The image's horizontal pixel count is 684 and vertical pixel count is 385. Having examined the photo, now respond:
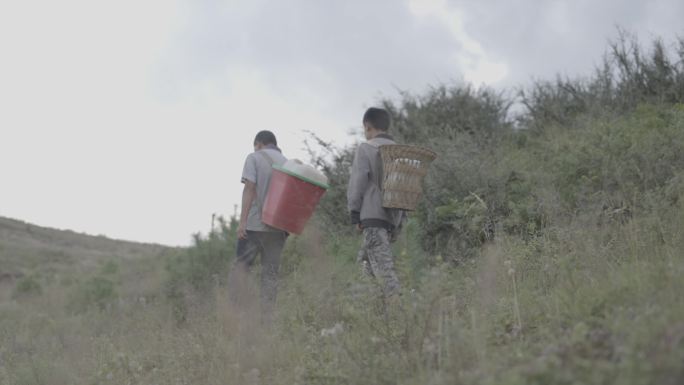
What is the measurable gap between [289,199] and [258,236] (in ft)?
1.75

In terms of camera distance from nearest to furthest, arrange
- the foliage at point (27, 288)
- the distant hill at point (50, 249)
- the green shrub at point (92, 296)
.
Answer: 1. the green shrub at point (92, 296)
2. the foliage at point (27, 288)
3. the distant hill at point (50, 249)

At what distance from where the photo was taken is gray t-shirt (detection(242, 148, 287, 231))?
6.75 metres

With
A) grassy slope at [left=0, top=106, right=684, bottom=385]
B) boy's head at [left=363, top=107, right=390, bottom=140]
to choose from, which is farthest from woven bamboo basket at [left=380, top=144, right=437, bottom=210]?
grassy slope at [left=0, top=106, right=684, bottom=385]

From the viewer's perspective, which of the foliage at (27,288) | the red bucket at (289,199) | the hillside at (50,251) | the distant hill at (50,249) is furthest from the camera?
the distant hill at (50,249)

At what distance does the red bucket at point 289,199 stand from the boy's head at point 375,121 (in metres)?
0.65

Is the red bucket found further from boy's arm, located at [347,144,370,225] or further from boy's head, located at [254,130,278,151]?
boy's head, located at [254,130,278,151]

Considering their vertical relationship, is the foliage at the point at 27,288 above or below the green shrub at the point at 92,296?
above

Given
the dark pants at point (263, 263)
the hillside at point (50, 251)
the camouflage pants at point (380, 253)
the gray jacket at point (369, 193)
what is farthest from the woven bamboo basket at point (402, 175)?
the hillside at point (50, 251)

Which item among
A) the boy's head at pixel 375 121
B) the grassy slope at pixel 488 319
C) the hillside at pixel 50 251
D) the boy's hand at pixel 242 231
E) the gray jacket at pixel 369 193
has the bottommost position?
the grassy slope at pixel 488 319

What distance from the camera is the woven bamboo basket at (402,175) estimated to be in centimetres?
586

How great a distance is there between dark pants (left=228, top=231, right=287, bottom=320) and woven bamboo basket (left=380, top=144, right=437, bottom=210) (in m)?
1.40

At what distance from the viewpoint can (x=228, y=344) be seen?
18.4ft

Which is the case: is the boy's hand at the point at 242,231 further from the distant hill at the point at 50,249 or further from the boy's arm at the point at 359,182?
the distant hill at the point at 50,249

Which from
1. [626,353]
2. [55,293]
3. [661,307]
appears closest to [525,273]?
[661,307]
